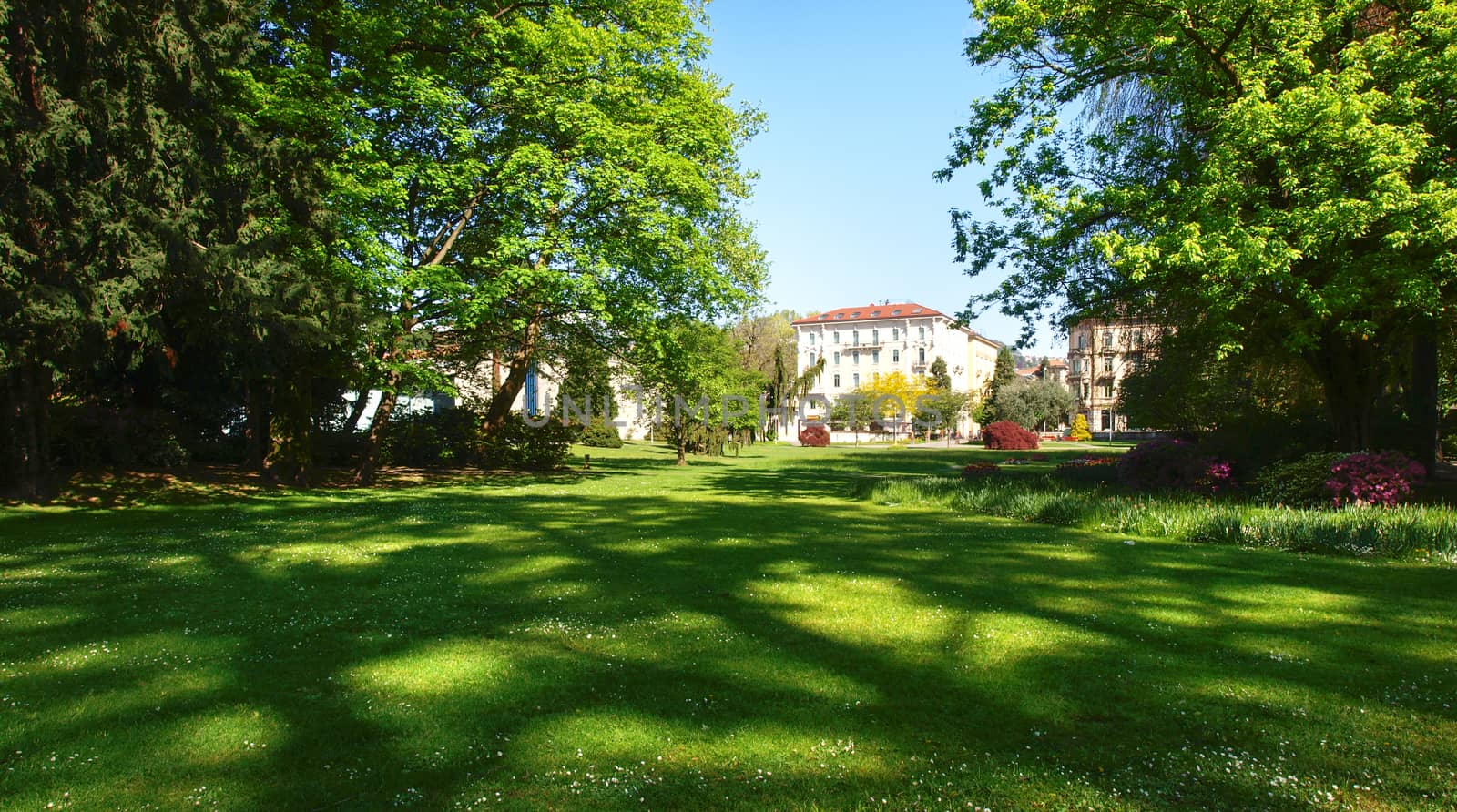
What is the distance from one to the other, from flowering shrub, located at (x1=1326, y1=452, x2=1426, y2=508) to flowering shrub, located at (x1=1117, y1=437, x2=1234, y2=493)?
9.50 feet

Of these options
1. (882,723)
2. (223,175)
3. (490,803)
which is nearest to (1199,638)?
(882,723)

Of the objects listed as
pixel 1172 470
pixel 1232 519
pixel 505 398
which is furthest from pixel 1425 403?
pixel 505 398

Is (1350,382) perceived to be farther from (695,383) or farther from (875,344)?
(875,344)

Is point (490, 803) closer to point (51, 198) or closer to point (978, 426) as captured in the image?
point (51, 198)

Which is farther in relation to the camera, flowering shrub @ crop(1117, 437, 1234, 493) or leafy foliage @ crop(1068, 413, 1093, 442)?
leafy foliage @ crop(1068, 413, 1093, 442)

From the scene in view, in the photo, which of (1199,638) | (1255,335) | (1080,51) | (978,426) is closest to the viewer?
(1199,638)

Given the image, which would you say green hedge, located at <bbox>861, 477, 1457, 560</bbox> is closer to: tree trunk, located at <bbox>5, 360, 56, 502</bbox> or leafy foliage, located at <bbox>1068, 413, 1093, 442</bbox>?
tree trunk, located at <bbox>5, 360, 56, 502</bbox>

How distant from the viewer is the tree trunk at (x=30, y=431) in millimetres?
15008

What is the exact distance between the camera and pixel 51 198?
41.5ft

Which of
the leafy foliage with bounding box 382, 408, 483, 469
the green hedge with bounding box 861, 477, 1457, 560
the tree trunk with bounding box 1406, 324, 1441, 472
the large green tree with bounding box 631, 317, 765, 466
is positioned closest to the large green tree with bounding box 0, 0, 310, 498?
the large green tree with bounding box 631, 317, 765, 466

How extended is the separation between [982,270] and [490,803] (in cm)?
1630

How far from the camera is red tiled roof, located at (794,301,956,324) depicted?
97312 mm

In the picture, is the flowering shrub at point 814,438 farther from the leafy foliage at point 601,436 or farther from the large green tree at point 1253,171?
the large green tree at point 1253,171

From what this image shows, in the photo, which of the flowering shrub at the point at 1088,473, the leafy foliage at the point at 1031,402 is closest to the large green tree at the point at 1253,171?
the flowering shrub at the point at 1088,473
